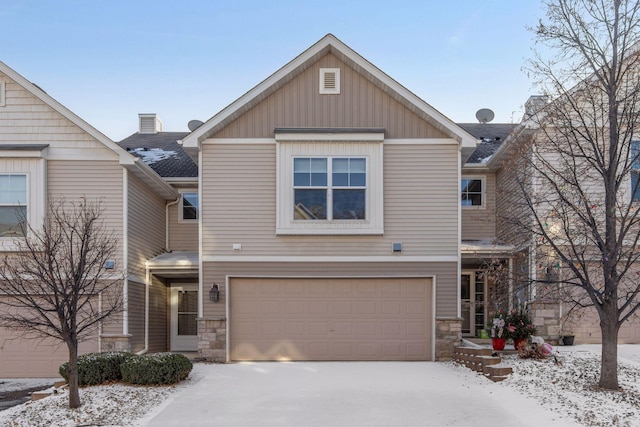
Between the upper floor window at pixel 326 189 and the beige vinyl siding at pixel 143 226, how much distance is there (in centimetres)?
396

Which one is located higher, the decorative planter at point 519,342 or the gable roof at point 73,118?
the gable roof at point 73,118

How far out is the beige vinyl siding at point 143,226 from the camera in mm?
15180

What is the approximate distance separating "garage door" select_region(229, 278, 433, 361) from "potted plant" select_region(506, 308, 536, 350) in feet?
6.18

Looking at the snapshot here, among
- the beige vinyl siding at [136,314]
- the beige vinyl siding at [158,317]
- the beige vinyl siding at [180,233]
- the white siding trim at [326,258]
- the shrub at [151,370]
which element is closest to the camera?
the shrub at [151,370]

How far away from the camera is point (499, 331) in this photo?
13.4m

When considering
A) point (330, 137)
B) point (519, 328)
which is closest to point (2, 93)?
point (330, 137)

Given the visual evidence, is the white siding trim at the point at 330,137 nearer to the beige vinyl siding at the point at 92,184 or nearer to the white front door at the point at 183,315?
the beige vinyl siding at the point at 92,184

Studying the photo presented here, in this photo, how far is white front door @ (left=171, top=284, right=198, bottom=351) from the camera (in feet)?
58.1

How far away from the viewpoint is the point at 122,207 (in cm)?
1481

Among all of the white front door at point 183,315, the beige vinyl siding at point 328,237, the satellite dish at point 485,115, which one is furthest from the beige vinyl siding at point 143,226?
the satellite dish at point 485,115

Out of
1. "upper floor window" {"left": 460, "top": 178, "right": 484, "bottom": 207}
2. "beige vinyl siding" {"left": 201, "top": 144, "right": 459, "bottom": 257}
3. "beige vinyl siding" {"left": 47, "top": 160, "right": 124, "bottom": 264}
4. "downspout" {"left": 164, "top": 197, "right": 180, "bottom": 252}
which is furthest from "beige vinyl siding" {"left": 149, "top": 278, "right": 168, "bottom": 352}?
"upper floor window" {"left": 460, "top": 178, "right": 484, "bottom": 207}

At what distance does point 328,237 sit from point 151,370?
5.01m

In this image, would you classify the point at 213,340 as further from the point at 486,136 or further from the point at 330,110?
the point at 486,136

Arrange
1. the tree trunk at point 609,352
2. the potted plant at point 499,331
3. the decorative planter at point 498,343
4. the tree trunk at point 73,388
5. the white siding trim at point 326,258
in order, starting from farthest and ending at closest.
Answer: the white siding trim at point 326,258
the decorative planter at point 498,343
the potted plant at point 499,331
the tree trunk at point 609,352
the tree trunk at point 73,388
